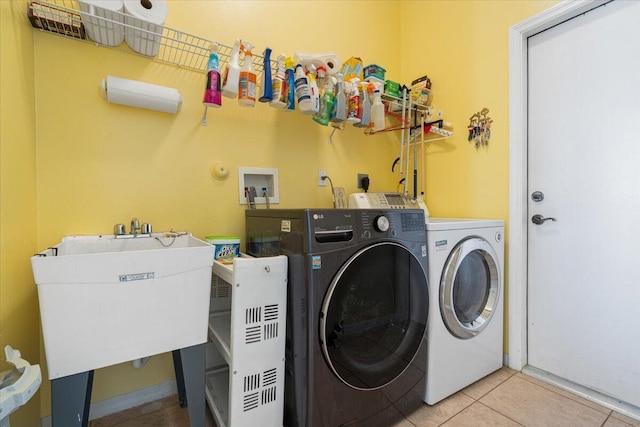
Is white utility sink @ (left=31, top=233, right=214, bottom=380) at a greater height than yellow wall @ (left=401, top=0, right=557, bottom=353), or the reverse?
yellow wall @ (left=401, top=0, right=557, bottom=353)

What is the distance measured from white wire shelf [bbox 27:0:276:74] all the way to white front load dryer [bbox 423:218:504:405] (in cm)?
150

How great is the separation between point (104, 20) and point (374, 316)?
5.35 feet

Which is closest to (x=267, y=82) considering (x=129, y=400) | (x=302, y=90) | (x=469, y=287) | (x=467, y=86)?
(x=302, y=90)

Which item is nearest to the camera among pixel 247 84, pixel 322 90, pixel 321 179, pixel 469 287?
Answer: pixel 247 84

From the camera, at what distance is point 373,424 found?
3.91 ft

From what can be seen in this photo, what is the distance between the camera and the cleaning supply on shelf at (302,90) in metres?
1.47

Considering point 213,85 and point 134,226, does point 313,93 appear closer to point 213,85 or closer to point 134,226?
point 213,85

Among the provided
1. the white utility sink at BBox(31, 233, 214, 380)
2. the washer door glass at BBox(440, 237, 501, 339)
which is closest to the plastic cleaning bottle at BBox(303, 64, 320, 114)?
the white utility sink at BBox(31, 233, 214, 380)

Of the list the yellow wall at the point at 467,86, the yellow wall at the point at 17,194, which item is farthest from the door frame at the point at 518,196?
the yellow wall at the point at 17,194

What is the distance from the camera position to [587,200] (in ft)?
4.97

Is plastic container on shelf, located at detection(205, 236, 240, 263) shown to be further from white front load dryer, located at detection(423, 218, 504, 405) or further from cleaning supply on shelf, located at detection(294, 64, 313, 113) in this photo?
white front load dryer, located at detection(423, 218, 504, 405)

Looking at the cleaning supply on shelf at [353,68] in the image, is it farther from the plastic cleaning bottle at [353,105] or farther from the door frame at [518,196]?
the door frame at [518,196]

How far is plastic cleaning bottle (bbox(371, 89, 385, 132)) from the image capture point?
181 cm

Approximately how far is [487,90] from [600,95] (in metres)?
0.56
